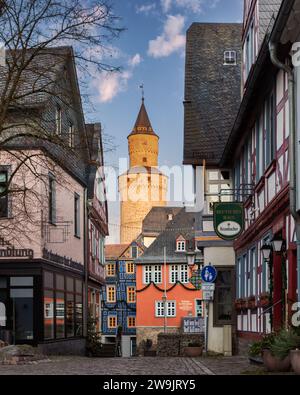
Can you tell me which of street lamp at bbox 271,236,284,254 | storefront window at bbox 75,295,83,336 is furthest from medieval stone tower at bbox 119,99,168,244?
street lamp at bbox 271,236,284,254

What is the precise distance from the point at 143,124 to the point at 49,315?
425 ft

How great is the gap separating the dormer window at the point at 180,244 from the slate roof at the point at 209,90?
44.2 meters

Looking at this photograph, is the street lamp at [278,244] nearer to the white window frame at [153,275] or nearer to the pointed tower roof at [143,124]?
the white window frame at [153,275]

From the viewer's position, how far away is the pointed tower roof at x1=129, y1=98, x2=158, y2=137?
158125 mm

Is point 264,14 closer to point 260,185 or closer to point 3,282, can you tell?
point 260,185

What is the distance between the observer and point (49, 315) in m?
30.1

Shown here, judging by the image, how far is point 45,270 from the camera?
29188 mm

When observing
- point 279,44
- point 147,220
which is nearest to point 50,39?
point 279,44

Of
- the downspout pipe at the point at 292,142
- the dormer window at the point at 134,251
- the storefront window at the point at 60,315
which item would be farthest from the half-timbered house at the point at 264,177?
the dormer window at the point at 134,251

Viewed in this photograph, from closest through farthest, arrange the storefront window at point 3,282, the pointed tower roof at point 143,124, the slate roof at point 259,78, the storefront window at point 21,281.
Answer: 1. the slate roof at point 259,78
2. the storefront window at point 21,281
3. the storefront window at point 3,282
4. the pointed tower roof at point 143,124

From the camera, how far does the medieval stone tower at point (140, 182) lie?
465ft

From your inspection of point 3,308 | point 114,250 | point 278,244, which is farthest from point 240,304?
point 114,250

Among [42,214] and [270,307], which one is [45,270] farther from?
[270,307]
